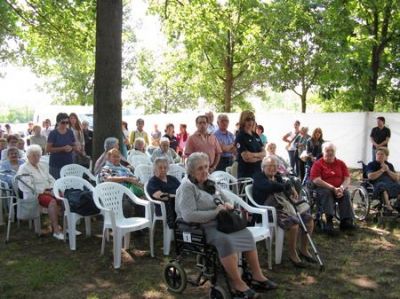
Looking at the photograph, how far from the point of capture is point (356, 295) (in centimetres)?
424

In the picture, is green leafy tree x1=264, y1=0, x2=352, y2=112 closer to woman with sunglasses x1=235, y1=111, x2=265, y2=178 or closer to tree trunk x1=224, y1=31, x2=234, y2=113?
tree trunk x1=224, y1=31, x2=234, y2=113

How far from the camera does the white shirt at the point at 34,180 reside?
6.08 metres

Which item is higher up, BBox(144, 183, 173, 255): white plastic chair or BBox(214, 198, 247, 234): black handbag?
BBox(214, 198, 247, 234): black handbag

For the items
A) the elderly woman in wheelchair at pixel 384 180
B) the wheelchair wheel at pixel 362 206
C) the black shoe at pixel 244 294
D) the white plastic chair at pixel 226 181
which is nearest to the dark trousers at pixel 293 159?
the wheelchair wheel at pixel 362 206

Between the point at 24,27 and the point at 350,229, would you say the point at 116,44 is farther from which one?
the point at 24,27

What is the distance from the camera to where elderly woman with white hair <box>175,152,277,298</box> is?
383 cm

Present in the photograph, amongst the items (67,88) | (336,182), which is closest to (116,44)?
(336,182)

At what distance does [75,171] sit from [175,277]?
3.43 m

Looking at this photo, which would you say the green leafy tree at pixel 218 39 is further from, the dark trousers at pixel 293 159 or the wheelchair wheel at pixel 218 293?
the wheelchair wheel at pixel 218 293

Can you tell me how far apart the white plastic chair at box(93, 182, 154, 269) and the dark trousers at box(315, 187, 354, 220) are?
242 cm

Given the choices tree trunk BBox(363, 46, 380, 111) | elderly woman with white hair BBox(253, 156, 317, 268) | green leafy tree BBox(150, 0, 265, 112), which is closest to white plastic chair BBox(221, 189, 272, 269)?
elderly woman with white hair BBox(253, 156, 317, 268)

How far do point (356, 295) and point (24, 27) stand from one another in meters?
11.6

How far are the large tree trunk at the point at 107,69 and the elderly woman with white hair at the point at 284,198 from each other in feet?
9.66

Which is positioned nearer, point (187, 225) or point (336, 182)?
point (187, 225)
